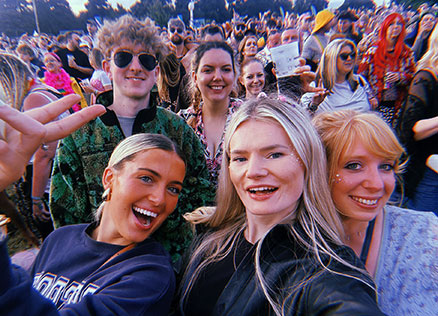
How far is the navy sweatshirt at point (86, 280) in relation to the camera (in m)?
0.75

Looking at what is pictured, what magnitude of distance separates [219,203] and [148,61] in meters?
1.14

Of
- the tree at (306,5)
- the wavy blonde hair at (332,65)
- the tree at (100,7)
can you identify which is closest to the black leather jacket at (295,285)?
the wavy blonde hair at (332,65)

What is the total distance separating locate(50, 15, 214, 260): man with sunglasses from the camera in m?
1.72

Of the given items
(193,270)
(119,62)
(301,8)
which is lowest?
(193,270)

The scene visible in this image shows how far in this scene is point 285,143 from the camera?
125 centimetres

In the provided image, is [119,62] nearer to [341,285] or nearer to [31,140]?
[31,140]

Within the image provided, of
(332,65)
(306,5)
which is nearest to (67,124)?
(332,65)

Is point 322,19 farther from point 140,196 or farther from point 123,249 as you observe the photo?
point 123,249

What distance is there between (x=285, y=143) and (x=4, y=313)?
1152 mm

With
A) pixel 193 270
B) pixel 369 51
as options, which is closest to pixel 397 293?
pixel 193 270

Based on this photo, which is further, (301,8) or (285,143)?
(301,8)

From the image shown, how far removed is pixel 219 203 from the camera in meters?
1.62

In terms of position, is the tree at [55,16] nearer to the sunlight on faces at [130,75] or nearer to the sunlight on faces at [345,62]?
the sunlight on faces at [130,75]

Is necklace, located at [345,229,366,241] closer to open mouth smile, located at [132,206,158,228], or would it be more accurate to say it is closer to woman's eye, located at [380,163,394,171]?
woman's eye, located at [380,163,394,171]
